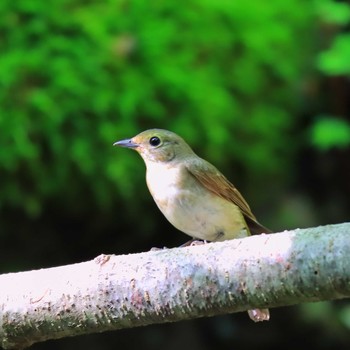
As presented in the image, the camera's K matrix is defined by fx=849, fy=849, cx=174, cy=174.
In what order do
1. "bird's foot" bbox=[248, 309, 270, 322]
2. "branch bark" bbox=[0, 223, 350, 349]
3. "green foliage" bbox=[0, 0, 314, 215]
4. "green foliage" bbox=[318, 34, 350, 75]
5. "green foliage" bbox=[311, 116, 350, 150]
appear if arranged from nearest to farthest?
1. "branch bark" bbox=[0, 223, 350, 349]
2. "bird's foot" bbox=[248, 309, 270, 322]
3. "green foliage" bbox=[0, 0, 314, 215]
4. "green foliage" bbox=[318, 34, 350, 75]
5. "green foliage" bbox=[311, 116, 350, 150]

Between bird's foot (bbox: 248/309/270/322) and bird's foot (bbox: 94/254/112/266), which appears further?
bird's foot (bbox: 248/309/270/322)

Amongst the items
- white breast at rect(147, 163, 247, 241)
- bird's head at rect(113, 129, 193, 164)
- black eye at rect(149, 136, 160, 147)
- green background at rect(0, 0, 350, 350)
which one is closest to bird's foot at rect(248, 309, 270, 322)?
white breast at rect(147, 163, 247, 241)

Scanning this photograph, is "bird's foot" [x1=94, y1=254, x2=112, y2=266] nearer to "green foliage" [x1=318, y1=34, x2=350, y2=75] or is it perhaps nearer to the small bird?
the small bird

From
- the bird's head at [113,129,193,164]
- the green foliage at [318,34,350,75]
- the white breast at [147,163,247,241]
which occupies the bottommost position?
the green foliage at [318,34,350,75]

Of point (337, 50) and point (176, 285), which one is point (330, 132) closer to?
point (337, 50)

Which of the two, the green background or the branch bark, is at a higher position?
the branch bark

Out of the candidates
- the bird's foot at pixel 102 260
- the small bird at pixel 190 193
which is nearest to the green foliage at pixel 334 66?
the small bird at pixel 190 193

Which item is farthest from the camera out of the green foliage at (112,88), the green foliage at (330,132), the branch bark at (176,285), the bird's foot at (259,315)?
the green foliage at (330,132)

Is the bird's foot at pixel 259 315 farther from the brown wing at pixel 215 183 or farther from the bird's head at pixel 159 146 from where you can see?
the bird's head at pixel 159 146
